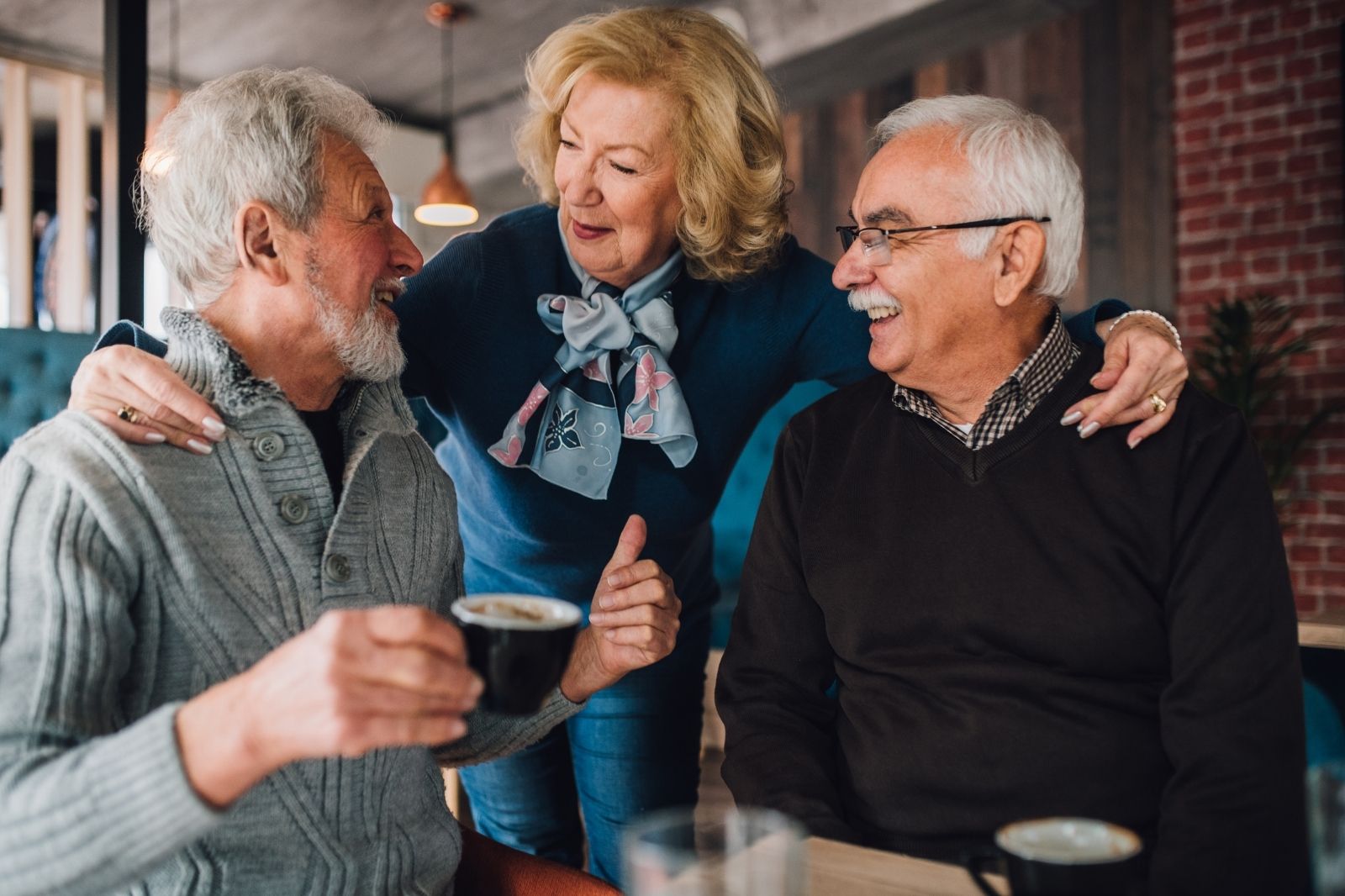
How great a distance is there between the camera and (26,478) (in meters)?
1.05

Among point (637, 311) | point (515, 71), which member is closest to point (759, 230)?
point (637, 311)

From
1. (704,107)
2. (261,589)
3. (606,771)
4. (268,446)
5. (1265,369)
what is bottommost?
(606,771)

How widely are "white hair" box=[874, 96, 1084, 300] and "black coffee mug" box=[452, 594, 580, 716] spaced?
3.00 feet

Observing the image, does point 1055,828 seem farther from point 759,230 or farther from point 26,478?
point 759,230

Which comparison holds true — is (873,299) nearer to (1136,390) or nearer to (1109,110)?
(1136,390)

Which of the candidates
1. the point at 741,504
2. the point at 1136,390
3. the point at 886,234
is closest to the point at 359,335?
the point at 886,234

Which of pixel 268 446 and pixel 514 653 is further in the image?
pixel 268 446

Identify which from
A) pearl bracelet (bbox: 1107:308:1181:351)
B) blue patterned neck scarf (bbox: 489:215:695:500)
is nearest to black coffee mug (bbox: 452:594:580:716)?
blue patterned neck scarf (bbox: 489:215:695:500)

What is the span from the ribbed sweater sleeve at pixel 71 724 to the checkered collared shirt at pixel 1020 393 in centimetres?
103

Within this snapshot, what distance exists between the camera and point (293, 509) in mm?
1227

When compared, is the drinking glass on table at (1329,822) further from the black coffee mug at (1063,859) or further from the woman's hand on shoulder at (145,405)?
the woman's hand on shoulder at (145,405)

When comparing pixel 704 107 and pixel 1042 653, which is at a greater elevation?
pixel 704 107

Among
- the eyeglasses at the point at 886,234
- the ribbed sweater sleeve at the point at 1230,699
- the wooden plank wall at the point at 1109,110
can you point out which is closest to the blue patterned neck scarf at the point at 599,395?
the eyeglasses at the point at 886,234

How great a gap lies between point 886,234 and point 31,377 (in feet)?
5.46
